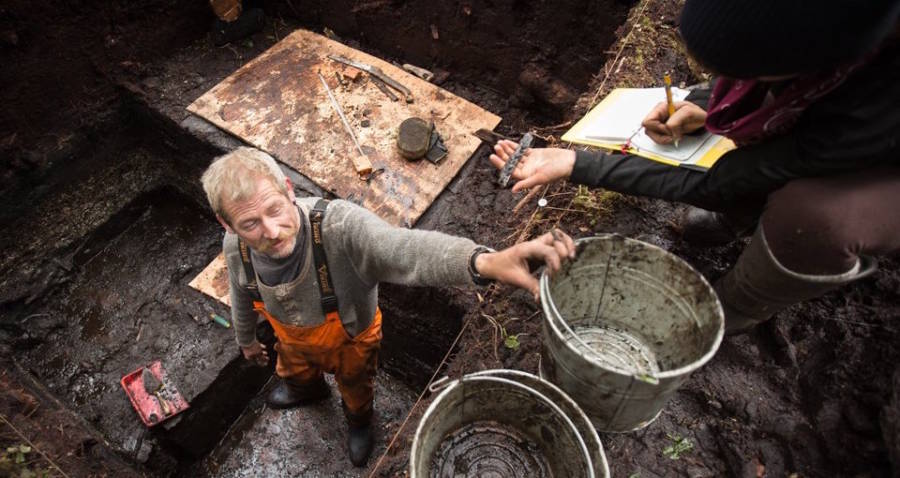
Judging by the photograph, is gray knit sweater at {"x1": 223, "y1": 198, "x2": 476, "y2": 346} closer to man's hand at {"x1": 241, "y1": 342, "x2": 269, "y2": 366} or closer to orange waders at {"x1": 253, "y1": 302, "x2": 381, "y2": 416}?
orange waders at {"x1": 253, "y1": 302, "x2": 381, "y2": 416}

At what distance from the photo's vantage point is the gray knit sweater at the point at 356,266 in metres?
2.04

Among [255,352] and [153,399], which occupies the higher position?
[255,352]

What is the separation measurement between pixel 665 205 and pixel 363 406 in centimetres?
227

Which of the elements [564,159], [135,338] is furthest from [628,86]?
[135,338]

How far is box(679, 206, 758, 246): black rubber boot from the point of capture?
2484 millimetres

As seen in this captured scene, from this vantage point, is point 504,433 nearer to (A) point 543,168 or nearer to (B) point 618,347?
(B) point 618,347

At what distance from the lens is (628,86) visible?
335 centimetres

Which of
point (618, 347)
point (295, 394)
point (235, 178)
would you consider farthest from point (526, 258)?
point (295, 394)

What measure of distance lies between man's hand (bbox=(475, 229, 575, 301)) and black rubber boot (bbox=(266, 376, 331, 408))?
218cm

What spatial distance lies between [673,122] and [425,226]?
5.63 ft

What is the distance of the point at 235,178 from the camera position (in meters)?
2.11


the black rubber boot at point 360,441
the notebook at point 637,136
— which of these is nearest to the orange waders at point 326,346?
the black rubber boot at point 360,441

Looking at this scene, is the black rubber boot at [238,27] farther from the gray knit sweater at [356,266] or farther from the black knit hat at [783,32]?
the black knit hat at [783,32]

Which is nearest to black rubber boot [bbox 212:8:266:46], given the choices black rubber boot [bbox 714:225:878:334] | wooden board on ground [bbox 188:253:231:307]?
wooden board on ground [bbox 188:253:231:307]
